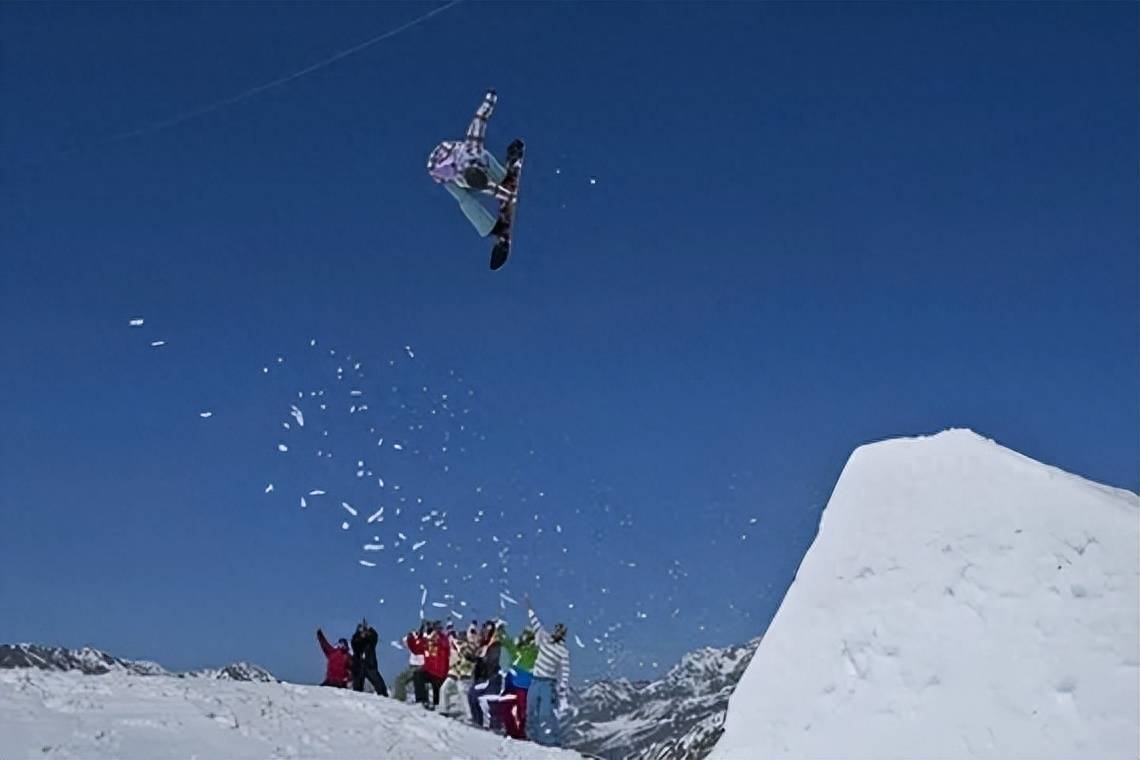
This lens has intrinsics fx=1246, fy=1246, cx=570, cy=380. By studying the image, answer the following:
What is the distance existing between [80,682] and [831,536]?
10.5 metres

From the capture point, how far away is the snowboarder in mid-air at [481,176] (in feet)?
57.1

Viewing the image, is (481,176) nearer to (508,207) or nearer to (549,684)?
(508,207)

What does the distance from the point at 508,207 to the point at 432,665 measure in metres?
8.09

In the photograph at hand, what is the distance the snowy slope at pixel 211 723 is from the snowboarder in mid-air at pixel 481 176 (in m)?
6.94

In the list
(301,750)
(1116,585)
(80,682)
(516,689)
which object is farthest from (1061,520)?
(80,682)

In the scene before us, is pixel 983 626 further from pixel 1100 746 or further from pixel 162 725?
pixel 162 725

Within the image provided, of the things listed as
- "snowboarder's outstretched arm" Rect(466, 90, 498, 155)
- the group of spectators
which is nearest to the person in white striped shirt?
the group of spectators

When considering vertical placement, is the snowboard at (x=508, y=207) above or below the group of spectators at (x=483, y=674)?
above

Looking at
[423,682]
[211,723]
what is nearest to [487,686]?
[423,682]

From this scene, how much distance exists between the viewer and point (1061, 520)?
36.3ft

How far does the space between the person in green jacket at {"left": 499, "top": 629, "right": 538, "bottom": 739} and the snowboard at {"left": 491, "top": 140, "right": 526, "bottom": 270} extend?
20.4 ft

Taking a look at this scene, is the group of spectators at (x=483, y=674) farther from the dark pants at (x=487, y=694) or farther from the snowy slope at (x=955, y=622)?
the snowy slope at (x=955, y=622)

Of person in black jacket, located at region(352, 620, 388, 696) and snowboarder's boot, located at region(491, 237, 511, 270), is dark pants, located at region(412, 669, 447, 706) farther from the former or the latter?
snowboarder's boot, located at region(491, 237, 511, 270)

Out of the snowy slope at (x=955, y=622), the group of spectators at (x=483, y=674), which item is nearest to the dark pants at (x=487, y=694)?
the group of spectators at (x=483, y=674)
